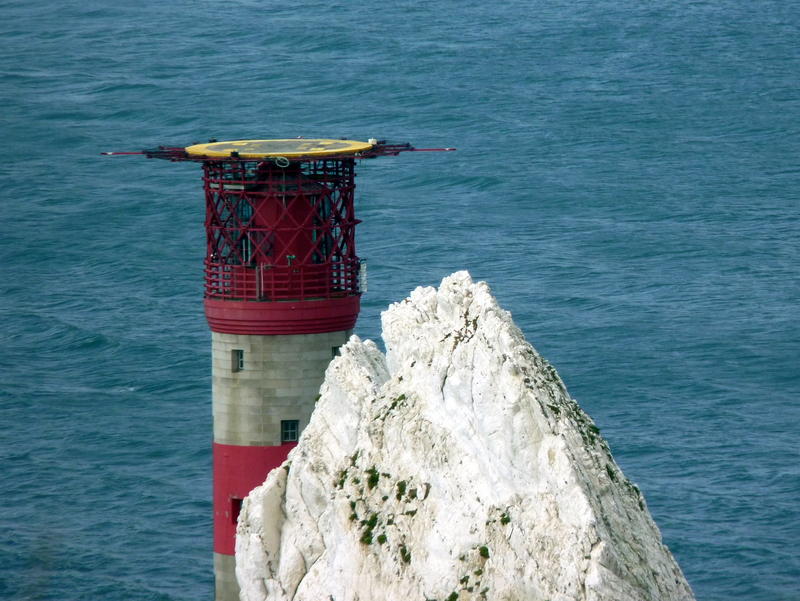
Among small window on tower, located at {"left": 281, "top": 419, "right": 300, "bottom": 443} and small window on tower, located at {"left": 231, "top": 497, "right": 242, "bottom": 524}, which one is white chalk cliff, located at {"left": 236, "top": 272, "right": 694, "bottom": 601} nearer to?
small window on tower, located at {"left": 281, "top": 419, "right": 300, "bottom": 443}

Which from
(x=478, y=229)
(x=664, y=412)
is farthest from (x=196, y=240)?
(x=664, y=412)

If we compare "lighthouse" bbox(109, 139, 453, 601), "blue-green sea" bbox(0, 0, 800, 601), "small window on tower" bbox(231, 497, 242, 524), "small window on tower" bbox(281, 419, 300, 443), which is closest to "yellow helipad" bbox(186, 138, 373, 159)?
"lighthouse" bbox(109, 139, 453, 601)

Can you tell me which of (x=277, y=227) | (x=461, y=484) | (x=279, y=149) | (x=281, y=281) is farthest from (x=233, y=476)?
(x=461, y=484)

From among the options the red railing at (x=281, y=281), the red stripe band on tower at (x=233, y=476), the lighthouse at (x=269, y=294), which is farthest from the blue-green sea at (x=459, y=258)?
the red railing at (x=281, y=281)

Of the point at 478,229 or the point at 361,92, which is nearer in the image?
the point at 478,229

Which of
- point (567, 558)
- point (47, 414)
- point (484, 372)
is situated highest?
point (484, 372)

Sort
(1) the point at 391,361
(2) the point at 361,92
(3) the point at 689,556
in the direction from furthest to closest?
(2) the point at 361,92
(3) the point at 689,556
(1) the point at 391,361

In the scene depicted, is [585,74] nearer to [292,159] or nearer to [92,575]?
[92,575]
